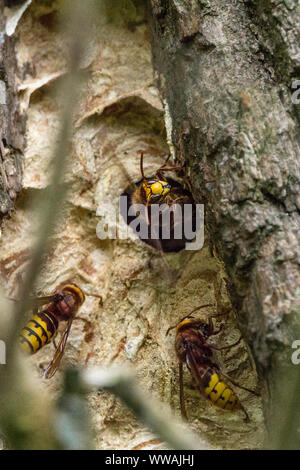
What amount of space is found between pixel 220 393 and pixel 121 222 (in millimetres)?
901

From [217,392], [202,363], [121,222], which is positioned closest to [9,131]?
[121,222]

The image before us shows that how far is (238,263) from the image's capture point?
1.82 metres

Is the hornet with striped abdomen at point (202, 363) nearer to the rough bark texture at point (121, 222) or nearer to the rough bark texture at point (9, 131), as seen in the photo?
the rough bark texture at point (121, 222)

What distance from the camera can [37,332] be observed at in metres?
2.13

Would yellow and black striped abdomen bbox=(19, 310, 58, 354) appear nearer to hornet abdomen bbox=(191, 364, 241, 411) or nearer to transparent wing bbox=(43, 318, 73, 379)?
transparent wing bbox=(43, 318, 73, 379)

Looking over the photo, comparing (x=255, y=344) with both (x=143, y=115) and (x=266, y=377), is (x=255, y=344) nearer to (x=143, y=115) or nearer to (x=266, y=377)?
(x=266, y=377)

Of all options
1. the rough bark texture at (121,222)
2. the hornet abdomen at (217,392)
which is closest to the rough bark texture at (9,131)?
the rough bark texture at (121,222)

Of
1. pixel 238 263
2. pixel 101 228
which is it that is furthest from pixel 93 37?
pixel 238 263

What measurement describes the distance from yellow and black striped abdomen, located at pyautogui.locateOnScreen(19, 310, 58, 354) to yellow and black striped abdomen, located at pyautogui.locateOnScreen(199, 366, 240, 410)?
0.70 meters

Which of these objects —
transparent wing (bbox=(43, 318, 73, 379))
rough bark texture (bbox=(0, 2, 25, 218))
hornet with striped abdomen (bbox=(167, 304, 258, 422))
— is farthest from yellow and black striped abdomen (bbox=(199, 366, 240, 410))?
rough bark texture (bbox=(0, 2, 25, 218))

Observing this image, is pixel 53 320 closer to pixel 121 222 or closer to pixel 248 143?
pixel 121 222

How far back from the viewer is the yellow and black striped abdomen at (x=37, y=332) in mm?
2105

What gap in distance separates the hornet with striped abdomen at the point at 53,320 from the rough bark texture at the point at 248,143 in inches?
27.6

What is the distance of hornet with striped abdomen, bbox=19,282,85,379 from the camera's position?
2.11 meters
